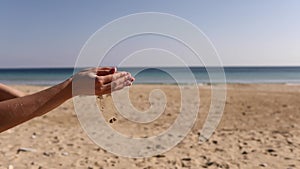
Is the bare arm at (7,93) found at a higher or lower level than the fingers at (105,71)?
lower

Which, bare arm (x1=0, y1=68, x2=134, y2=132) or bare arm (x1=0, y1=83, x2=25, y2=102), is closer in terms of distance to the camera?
bare arm (x1=0, y1=68, x2=134, y2=132)

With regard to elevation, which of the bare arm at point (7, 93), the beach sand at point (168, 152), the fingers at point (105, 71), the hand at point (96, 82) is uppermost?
the fingers at point (105, 71)

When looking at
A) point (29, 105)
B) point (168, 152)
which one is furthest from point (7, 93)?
point (168, 152)

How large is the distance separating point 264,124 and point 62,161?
498 cm

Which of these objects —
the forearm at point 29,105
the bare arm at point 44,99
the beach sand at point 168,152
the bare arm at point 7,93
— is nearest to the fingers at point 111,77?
the bare arm at point 44,99

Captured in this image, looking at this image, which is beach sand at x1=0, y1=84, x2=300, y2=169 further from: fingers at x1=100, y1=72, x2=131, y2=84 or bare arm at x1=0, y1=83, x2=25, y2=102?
fingers at x1=100, y1=72, x2=131, y2=84

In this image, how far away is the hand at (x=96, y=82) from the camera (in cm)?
160

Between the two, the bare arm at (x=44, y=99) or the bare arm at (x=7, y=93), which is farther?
the bare arm at (x=7, y=93)

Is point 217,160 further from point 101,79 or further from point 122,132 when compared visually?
point 101,79

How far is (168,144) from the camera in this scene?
6.03 metres

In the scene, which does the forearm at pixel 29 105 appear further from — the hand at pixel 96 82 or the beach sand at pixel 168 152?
the beach sand at pixel 168 152

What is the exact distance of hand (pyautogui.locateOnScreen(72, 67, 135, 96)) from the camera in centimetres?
160

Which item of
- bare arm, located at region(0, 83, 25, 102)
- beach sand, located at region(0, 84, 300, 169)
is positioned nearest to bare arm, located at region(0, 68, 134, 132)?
bare arm, located at region(0, 83, 25, 102)

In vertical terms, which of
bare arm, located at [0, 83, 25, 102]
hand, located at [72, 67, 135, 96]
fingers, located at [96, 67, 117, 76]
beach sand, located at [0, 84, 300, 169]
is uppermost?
fingers, located at [96, 67, 117, 76]
